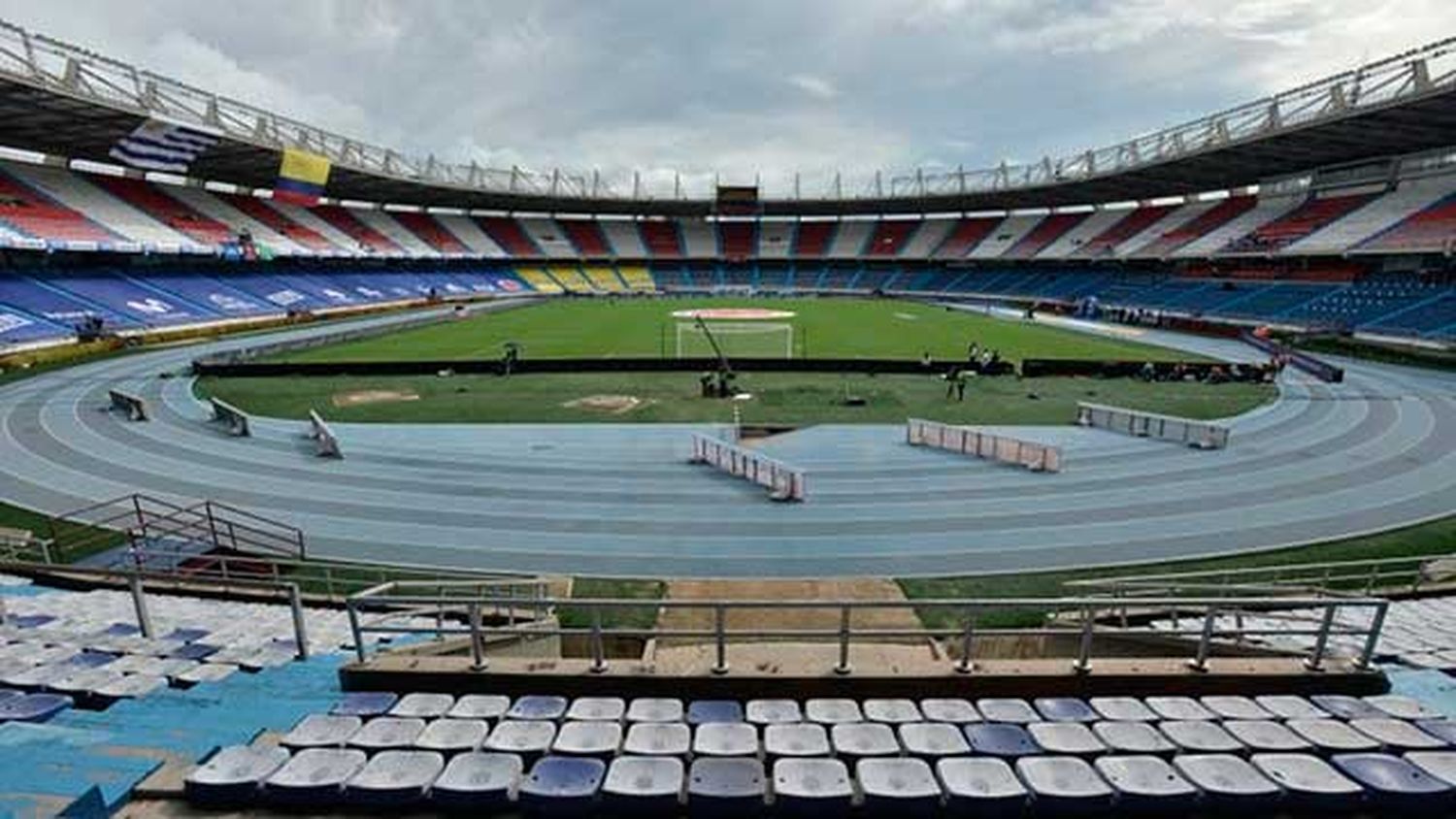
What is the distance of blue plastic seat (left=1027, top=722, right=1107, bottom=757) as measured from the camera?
4.71m

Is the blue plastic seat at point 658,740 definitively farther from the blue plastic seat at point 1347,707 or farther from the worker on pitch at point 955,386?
the worker on pitch at point 955,386

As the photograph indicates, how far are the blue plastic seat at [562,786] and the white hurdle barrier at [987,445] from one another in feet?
50.6

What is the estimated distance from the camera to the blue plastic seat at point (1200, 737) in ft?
15.5

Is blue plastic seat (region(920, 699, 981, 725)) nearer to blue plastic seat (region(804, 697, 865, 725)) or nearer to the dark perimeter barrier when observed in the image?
blue plastic seat (region(804, 697, 865, 725))

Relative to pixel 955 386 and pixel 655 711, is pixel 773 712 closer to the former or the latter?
pixel 655 711

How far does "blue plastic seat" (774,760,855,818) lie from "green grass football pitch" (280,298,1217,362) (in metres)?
30.7

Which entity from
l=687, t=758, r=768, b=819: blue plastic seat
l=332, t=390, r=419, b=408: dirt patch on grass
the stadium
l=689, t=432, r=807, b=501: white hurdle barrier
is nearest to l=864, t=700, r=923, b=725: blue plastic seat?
the stadium

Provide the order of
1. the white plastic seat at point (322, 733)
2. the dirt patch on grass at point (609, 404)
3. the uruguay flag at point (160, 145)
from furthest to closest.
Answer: the uruguay flag at point (160, 145) < the dirt patch on grass at point (609, 404) < the white plastic seat at point (322, 733)

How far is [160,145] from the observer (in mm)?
40688

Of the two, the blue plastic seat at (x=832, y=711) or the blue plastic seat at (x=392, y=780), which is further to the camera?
the blue plastic seat at (x=832, y=711)

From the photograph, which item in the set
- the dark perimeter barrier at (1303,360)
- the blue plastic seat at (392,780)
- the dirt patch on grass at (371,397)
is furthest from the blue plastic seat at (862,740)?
the dark perimeter barrier at (1303,360)

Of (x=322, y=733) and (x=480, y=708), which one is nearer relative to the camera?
(x=322, y=733)

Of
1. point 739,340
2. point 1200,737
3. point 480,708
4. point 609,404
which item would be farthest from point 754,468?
point 739,340

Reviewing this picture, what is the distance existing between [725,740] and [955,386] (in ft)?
78.7
